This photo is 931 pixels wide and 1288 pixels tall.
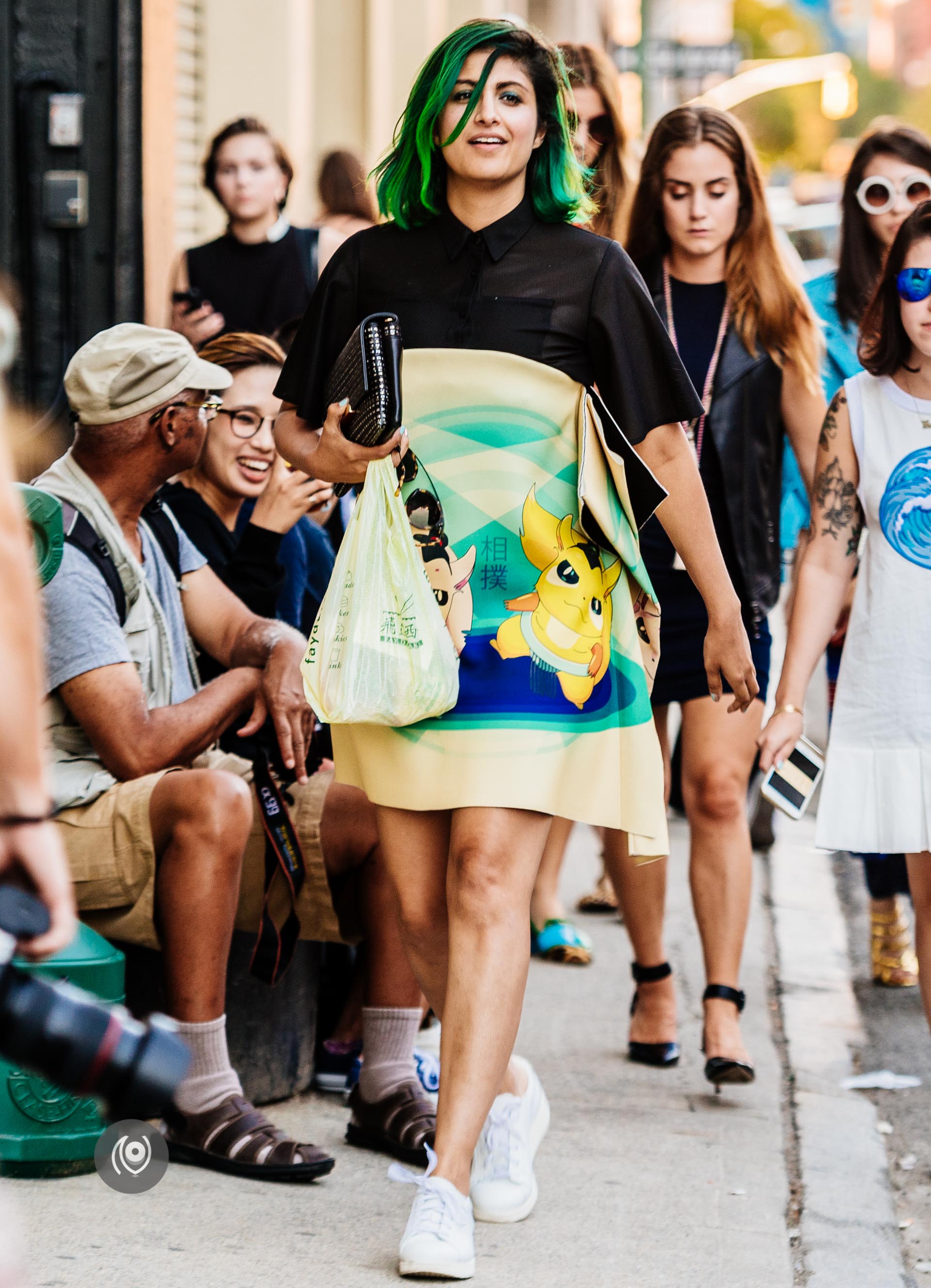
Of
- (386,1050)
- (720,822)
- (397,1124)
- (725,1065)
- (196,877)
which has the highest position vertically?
(196,877)

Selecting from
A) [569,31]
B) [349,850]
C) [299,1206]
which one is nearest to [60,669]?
[349,850]

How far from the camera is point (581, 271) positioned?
10.9 feet

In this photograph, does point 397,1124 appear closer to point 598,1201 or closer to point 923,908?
point 598,1201

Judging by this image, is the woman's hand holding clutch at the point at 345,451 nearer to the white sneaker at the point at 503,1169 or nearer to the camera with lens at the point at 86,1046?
the white sneaker at the point at 503,1169

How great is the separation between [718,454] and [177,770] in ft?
5.52

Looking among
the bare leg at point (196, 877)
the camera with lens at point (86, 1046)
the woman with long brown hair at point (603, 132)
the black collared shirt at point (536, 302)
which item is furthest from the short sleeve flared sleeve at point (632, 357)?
the camera with lens at point (86, 1046)

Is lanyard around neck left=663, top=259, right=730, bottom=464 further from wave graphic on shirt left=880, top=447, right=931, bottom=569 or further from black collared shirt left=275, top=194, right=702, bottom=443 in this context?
black collared shirt left=275, top=194, right=702, bottom=443

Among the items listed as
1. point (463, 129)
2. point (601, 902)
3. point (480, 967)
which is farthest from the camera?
point (601, 902)

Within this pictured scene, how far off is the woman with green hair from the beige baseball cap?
0.54 metres

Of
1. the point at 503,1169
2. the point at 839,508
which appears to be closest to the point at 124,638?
the point at 503,1169

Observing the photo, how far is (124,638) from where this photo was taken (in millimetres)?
3676

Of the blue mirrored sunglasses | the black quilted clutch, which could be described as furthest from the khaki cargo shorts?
the blue mirrored sunglasses

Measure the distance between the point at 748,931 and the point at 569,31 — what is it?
21.9 m

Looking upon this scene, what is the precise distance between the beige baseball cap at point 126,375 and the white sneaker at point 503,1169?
1.63 metres
